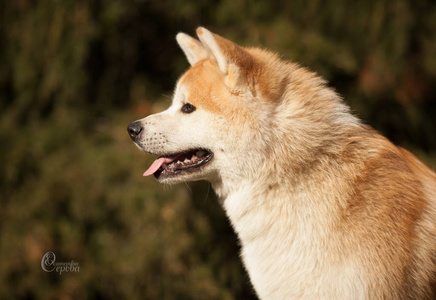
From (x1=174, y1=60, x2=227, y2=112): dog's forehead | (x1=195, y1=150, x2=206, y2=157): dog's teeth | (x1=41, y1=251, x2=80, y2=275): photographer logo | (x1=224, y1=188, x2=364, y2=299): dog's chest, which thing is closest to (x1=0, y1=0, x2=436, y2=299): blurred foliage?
(x1=41, y1=251, x2=80, y2=275): photographer logo

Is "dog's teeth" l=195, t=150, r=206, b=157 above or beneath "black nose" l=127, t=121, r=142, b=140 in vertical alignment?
above

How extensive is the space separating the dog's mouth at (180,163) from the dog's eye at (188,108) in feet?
0.82

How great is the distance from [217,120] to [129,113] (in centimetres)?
278

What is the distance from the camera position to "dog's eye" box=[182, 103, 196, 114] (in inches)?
98.4

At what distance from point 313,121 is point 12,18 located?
150 inches

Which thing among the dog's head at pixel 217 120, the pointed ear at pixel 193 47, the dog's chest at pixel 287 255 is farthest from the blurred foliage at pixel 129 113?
the dog's chest at pixel 287 255

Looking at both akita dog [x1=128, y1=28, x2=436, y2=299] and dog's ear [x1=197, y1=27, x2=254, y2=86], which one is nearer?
akita dog [x1=128, y1=28, x2=436, y2=299]

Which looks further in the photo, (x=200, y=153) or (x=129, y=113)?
(x=129, y=113)

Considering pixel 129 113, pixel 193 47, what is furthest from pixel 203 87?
pixel 129 113

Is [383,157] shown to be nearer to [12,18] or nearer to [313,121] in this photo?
[313,121]

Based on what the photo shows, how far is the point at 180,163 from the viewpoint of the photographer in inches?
101

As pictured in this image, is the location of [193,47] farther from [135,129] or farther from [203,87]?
[135,129]

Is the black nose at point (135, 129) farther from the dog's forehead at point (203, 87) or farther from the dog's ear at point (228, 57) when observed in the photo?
the dog's ear at point (228, 57)

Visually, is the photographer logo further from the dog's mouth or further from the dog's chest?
the dog's chest
